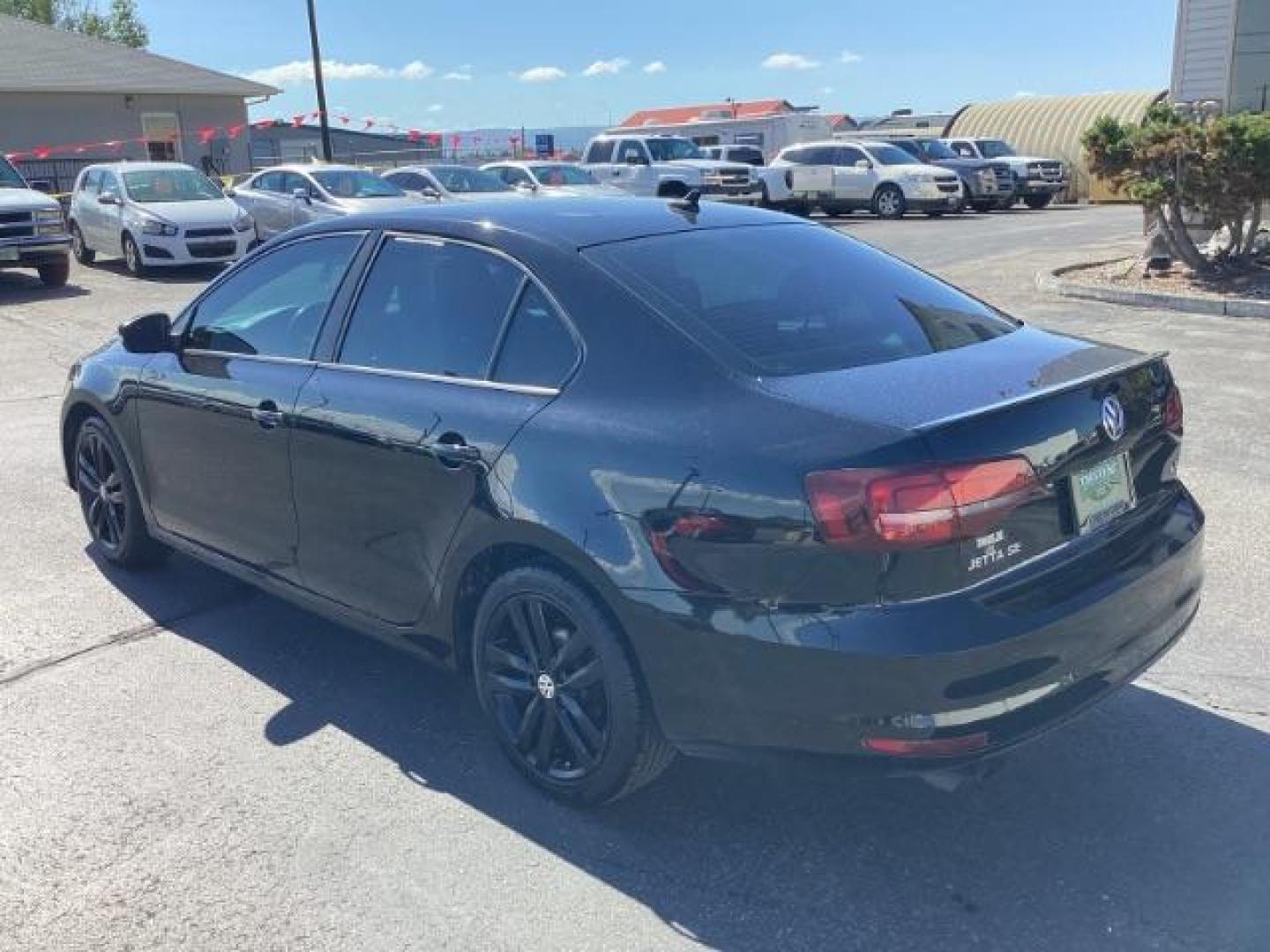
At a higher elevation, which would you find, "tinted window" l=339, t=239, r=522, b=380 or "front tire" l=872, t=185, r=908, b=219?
"tinted window" l=339, t=239, r=522, b=380

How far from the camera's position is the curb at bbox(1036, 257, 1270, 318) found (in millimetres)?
11523

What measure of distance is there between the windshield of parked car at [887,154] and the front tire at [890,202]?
2.28 ft

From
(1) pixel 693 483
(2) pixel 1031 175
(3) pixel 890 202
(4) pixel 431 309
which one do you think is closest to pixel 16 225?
(4) pixel 431 309

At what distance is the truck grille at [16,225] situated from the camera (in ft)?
50.1

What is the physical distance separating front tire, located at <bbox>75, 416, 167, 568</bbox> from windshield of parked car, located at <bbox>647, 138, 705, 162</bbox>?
72.3 ft

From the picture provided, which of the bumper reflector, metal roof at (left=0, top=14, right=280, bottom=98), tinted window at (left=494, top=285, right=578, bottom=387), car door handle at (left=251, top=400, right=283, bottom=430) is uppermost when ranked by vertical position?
metal roof at (left=0, top=14, right=280, bottom=98)

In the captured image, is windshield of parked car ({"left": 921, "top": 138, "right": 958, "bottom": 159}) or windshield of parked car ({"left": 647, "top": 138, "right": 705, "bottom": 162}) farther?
windshield of parked car ({"left": 921, "top": 138, "right": 958, "bottom": 159})

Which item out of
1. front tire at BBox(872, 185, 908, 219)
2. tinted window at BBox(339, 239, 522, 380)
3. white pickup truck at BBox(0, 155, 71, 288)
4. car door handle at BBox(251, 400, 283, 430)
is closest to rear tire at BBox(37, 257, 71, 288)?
white pickup truck at BBox(0, 155, 71, 288)

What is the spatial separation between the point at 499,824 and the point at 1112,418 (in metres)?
2.01

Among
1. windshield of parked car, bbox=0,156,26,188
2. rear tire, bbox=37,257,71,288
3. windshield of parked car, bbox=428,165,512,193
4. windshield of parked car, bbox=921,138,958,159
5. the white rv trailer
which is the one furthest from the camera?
the white rv trailer

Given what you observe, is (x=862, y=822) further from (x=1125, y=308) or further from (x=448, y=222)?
(x=1125, y=308)

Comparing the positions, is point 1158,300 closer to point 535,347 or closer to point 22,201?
point 535,347

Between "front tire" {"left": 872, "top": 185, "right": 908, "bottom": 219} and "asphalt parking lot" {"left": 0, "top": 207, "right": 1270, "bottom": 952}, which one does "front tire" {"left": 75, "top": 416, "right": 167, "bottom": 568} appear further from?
"front tire" {"left": 872, "top": 185, "right": 908, "bottom": 219}

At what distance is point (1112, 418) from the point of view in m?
3.16
